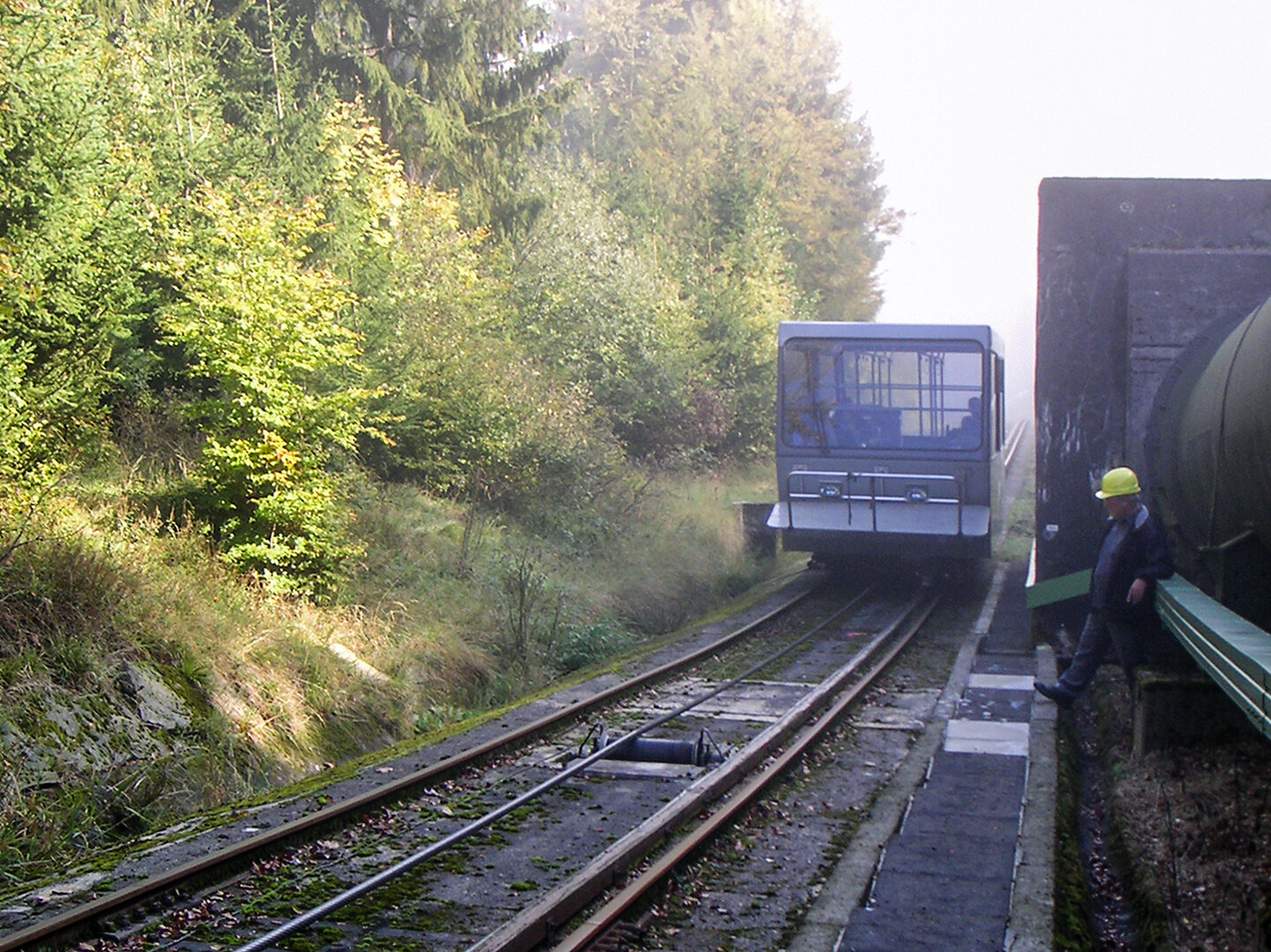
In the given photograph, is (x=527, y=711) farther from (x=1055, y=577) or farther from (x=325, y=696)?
(x=1055, y=577)

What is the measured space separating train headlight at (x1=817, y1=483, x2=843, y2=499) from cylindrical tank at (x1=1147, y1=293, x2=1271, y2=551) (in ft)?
19.8

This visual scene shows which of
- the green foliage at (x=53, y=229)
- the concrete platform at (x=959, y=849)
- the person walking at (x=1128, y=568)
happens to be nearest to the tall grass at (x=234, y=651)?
the green foliage at (x=53, y=229)

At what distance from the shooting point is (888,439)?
15.1 meters

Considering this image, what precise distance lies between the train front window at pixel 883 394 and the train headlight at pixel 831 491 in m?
0.54

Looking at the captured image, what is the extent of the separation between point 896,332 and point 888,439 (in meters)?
1.36

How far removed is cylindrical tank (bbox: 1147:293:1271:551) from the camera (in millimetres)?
5648

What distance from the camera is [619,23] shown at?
39125 mm

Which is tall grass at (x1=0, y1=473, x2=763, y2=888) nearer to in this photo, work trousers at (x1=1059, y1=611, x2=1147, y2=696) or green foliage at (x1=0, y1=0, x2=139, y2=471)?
green foliage at (x1=0, y1=0, x2=139, y2=471)

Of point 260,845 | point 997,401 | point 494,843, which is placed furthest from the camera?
point 997,401

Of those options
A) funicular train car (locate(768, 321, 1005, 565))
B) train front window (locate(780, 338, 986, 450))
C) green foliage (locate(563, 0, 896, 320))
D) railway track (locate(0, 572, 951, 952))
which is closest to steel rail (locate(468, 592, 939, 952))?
railway track (locate(0, 572, 951, 952))

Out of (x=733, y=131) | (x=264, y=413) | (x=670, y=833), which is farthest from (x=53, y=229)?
(x=733, y=131)

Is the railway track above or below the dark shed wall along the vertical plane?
below

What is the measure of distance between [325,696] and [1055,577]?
645cm

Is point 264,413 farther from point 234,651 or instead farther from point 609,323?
point 609,323
